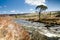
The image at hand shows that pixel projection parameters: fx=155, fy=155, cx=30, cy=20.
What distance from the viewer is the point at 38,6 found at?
44.4 meters

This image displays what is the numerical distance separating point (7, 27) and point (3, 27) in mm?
149

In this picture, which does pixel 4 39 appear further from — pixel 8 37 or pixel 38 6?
pixel 38 6

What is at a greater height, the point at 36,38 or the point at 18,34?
the point at 18,34

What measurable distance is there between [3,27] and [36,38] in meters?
2.40

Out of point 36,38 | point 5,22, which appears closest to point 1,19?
point 5,22

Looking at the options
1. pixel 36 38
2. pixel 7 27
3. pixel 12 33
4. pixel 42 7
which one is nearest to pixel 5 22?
pixel 7 27

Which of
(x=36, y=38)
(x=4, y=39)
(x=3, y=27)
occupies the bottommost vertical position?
(x=36, y=38)

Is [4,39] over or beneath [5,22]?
beneath

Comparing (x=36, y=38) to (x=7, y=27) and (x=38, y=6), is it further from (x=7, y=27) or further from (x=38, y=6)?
(x=38, y=6)

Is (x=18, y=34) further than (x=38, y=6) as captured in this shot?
No

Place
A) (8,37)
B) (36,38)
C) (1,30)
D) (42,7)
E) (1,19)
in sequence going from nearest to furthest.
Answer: (8,37) < (1,30) < (1,19) < (36,38) < (42,7)

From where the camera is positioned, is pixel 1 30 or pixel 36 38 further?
pixel 36 38

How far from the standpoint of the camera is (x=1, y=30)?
142 inches

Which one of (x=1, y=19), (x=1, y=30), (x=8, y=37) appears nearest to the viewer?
(x=8, y=37)
